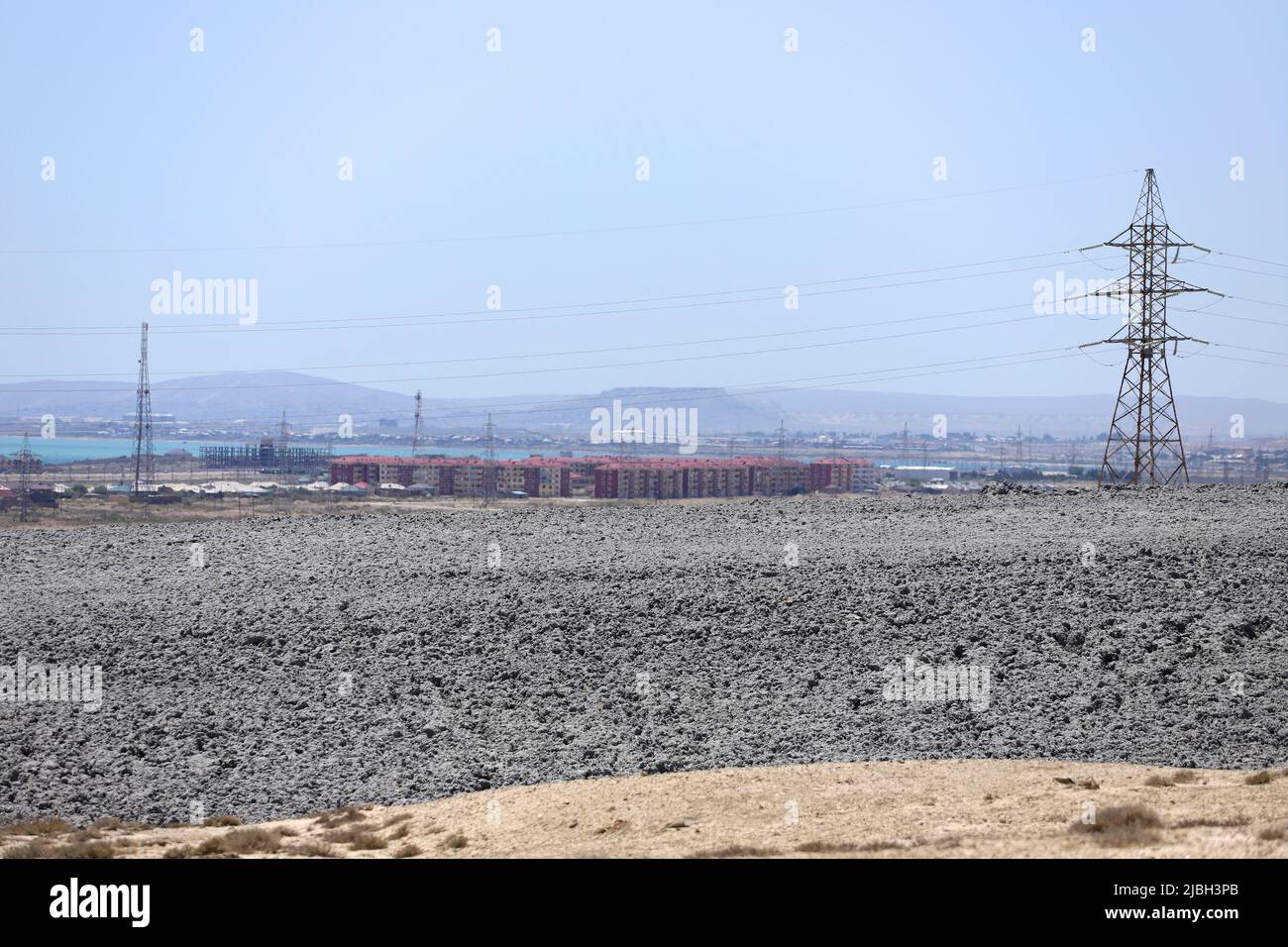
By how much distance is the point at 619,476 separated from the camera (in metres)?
44.6

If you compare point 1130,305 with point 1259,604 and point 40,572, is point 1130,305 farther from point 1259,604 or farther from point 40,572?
point 40,572

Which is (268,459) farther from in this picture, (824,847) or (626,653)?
(824,847)

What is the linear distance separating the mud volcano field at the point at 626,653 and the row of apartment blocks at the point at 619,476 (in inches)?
758

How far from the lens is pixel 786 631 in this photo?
18.9m

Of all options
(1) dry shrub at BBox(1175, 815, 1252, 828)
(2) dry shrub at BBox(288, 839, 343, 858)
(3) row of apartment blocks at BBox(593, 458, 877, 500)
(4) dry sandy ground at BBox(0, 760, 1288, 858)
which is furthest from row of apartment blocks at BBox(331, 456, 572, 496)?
(1) dry shrub at BBox(1175, 815, 1252, 828)

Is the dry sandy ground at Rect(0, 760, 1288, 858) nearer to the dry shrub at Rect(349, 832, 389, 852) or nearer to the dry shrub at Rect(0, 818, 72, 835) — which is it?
the dry shrub at Rect(349, 832, 389, 852)

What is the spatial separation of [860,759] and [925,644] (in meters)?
3.74

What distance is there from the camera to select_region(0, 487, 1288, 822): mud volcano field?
15.3 metres

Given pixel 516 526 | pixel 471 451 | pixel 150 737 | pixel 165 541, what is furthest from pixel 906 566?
pixel 471 451

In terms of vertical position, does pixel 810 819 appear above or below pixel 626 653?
below

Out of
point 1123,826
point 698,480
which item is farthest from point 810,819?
point 698,480

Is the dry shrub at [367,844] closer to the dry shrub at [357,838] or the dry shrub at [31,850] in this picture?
the dry shrub at [357,838]

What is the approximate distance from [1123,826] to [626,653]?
29.0ft

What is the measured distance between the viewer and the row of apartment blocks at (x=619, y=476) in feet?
147
